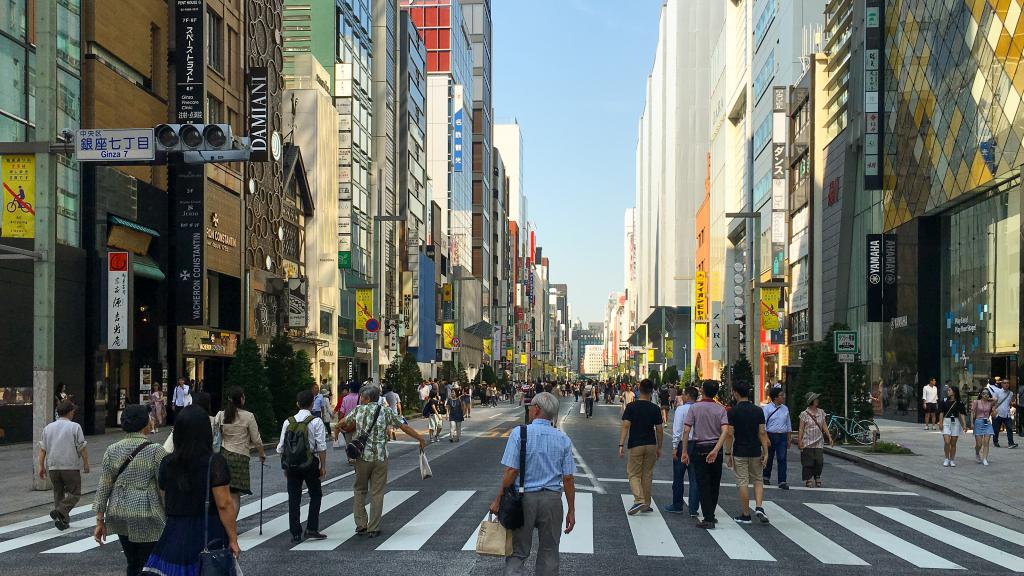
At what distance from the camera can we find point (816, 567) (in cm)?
1092

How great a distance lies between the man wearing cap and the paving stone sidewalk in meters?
13.3

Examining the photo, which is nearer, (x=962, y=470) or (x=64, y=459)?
(x=64, y=459)

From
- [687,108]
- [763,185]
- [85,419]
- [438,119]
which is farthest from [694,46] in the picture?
[85,419]

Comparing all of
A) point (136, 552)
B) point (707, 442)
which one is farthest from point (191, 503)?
point (707, 442)

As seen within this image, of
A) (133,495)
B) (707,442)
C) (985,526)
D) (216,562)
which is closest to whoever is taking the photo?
(216,562)

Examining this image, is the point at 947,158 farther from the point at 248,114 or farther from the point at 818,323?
the point at 248,114

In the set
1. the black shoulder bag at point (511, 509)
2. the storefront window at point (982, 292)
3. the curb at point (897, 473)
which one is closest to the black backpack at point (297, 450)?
the black shoulder bag at point (511, 509)

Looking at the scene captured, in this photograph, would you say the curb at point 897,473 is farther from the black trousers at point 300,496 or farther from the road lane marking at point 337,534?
the black trousers at point 300,496

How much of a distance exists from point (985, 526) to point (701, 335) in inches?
3923

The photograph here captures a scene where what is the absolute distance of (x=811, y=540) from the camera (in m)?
12.8

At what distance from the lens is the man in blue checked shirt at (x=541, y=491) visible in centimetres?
805

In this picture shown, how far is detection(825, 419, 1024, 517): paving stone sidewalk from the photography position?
59.3ft

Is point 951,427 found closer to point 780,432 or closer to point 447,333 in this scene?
point 780,432

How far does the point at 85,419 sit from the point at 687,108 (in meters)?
110
